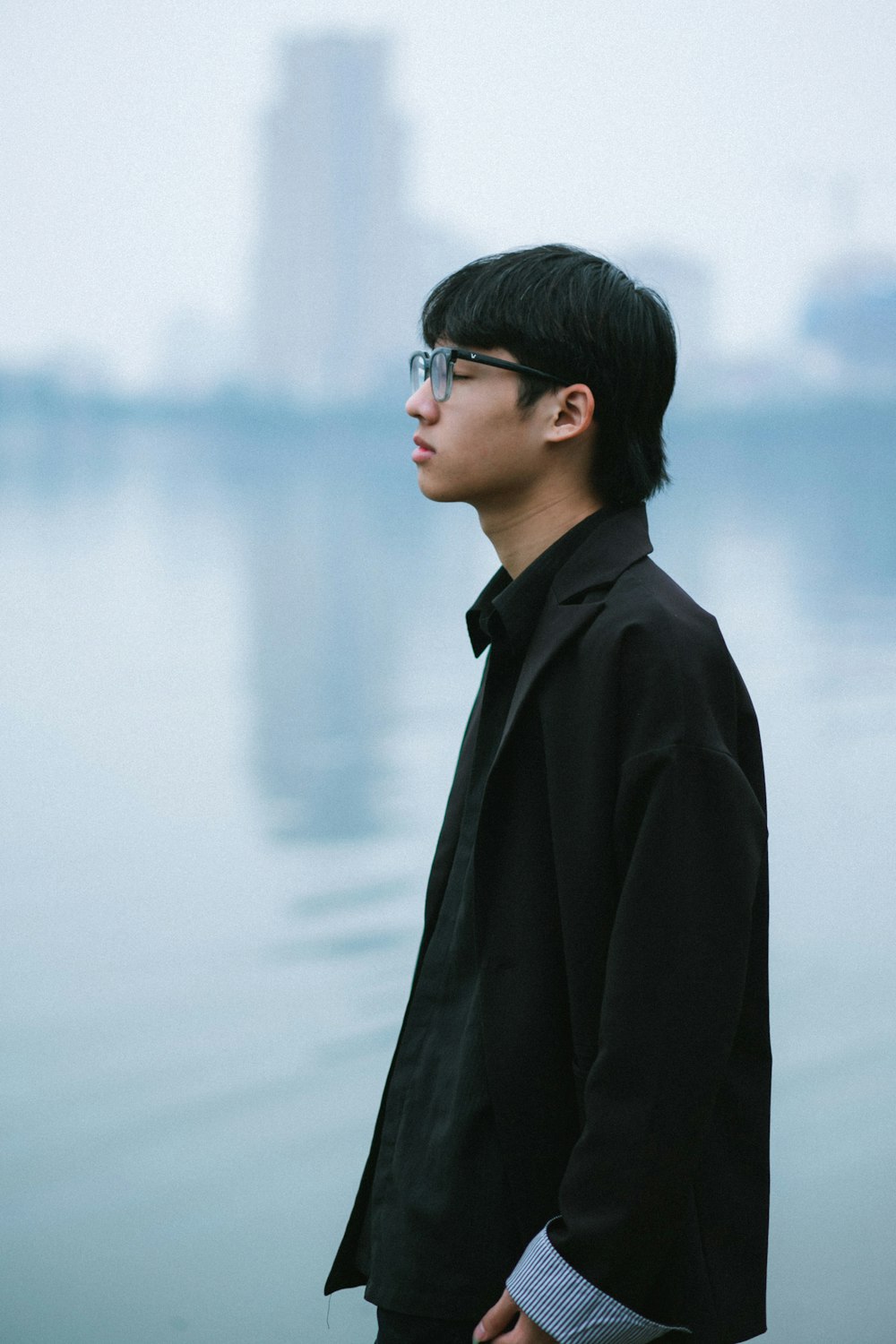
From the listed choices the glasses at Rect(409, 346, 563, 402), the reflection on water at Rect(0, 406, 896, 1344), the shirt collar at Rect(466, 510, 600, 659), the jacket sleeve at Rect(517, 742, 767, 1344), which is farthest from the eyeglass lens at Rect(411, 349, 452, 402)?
the reflection on water at Rect(0, 406, 896, 1344)

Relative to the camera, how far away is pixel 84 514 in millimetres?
5168

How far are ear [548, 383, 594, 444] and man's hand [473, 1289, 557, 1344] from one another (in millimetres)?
552

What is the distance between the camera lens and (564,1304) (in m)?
0.82

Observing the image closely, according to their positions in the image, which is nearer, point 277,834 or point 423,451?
point 423,451

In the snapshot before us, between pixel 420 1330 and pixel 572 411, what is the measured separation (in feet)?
2.06

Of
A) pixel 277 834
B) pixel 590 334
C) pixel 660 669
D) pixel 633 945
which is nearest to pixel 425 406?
pixel 590 334

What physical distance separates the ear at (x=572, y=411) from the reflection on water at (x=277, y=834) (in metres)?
1.20

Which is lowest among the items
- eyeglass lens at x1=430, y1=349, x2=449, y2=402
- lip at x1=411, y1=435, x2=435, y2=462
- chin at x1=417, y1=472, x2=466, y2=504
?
chin at x1=417, y1=472, x2=466, y2=504

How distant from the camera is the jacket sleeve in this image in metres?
0.81

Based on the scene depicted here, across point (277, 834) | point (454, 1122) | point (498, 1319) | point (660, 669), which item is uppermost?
point (660, 669)

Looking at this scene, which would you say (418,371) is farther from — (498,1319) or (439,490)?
(498,1319)

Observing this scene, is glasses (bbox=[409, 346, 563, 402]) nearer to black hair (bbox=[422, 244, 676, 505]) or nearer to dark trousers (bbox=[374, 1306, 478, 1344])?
black hair (bbox=[422, 244, 676, 505])

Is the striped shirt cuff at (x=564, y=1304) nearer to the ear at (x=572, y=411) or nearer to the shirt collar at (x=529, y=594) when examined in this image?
the shirt collar at (x=529, y=594)

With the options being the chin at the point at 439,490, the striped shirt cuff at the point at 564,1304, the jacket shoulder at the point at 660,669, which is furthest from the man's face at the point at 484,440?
the striped shirt cuff at the point at 564,1304
